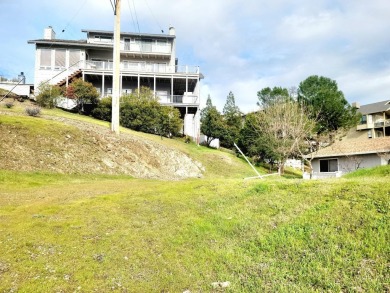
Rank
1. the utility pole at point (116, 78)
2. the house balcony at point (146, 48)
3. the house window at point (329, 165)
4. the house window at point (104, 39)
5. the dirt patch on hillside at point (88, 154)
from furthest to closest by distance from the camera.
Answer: the house window at point (104, 39) < the house balcony at point (146, 48) < the house window at point (329, 165) < the utility pole at point (116, 78) < the dirt patch on hillside at point (88, 154)

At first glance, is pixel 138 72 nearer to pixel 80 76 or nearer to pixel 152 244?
pixel 80 76

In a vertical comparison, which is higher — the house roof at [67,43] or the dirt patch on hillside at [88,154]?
the house roof at [67,43]

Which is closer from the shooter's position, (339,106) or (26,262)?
(26,262)

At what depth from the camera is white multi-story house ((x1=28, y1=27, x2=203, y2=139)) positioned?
34.9 meters

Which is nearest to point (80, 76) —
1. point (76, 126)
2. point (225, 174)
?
point (76, 126)

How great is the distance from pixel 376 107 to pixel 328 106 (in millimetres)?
15363

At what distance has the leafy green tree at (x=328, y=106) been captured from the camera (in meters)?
40.7

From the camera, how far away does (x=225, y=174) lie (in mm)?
25391

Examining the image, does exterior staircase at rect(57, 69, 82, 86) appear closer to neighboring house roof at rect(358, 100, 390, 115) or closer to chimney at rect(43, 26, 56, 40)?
chimney at rect(43, 26, 56, 40)

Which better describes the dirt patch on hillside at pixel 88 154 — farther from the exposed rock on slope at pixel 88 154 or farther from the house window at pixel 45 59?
the house window at pixel 45 59

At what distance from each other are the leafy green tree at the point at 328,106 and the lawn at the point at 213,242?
35142mm

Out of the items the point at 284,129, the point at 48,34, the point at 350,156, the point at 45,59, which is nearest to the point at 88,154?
the point at 284,129

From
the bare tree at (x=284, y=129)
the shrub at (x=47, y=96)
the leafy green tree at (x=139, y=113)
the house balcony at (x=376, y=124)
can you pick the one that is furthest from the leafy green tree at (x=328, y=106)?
the shrub at (x=47, y=96)

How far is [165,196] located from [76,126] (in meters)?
13.4
